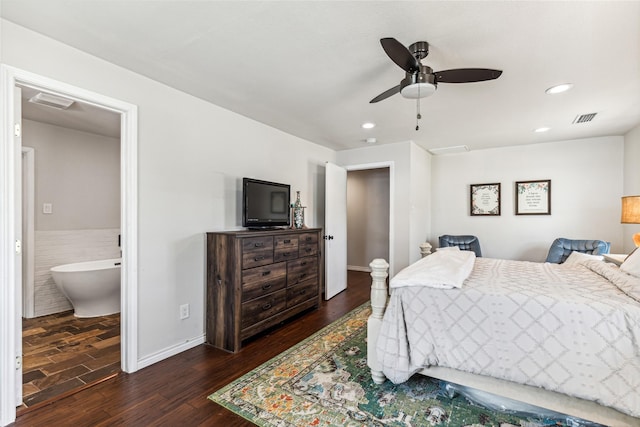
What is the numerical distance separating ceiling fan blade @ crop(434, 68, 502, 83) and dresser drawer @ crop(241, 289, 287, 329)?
7.94 feet

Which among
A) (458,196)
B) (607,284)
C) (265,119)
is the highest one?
(265,119)

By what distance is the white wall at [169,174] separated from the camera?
2.12m

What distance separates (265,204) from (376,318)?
6.03ft

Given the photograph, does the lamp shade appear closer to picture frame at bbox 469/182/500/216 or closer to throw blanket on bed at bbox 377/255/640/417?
throw blanket on bed at bbox 377/255/640/417

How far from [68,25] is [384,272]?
8.37 feet

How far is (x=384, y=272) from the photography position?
2.21 metres

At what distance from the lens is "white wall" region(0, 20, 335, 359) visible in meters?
2.12

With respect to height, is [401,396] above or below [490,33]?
below

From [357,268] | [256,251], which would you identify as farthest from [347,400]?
[357,268]

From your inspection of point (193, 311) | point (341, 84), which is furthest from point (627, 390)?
point (193, 311)

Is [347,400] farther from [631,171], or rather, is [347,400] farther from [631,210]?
[631,171]

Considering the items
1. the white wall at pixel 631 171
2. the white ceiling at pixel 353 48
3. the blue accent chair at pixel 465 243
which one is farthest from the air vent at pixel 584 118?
the blue accent chair at pixel 465 243

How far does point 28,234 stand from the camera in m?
3.61

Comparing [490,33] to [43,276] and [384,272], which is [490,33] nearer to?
[384,272]
